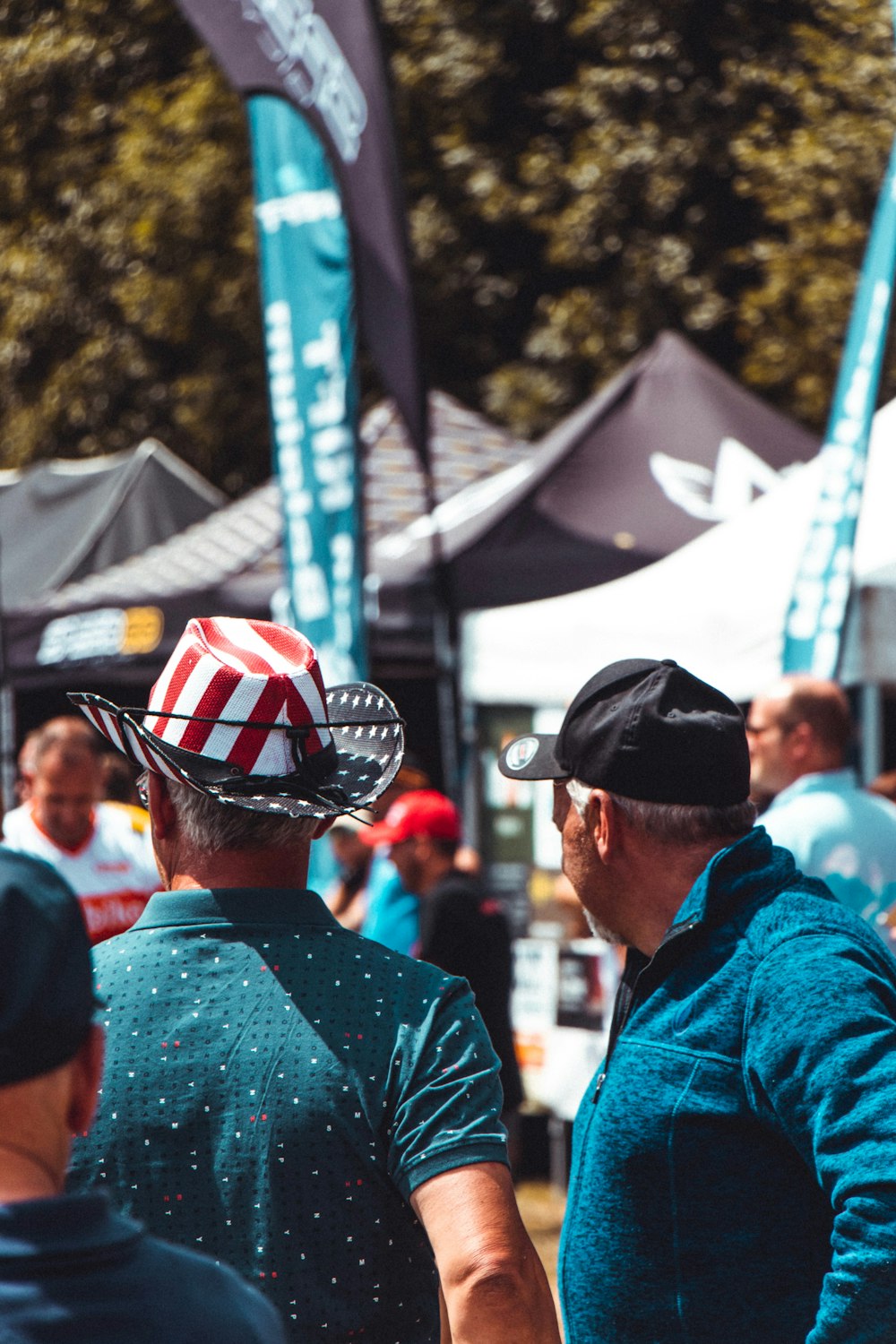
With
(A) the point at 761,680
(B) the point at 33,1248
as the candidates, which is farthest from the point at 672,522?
(B) the point at 33,1248

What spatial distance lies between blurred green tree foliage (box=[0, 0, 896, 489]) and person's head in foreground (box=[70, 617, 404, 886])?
14271 mm

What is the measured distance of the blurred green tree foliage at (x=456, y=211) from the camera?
17.8 metres

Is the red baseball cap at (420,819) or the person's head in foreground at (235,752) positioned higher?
the person's head in foreground at (235,752)

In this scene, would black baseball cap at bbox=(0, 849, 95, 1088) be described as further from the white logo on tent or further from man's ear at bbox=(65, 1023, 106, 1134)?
Result: the white logo on tent

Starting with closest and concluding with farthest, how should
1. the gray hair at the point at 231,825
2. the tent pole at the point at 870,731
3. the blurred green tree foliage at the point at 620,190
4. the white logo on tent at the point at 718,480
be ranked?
the gray hair at the point at 231,825, the tent pole at the point at 870,731, the white logo on tent at the point at 718,480, the blurred green tree foliage at the point at 620,190

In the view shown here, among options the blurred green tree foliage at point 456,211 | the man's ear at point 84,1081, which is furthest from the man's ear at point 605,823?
the blurred green tree foliage at point 456,211

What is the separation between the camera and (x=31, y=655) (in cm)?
991

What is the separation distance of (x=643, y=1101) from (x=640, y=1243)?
16 cm

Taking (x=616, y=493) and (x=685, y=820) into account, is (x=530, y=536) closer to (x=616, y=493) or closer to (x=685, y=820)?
(x=616, y=493)

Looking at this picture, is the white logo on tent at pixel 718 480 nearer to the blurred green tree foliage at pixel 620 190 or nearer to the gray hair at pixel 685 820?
the blurred green tree foliage at pixel 620 190

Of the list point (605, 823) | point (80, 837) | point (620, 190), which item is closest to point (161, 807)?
point (605, 823)

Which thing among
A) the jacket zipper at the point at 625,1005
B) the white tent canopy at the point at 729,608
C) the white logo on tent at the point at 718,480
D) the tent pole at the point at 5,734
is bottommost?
the tent pole at the point at 5,734

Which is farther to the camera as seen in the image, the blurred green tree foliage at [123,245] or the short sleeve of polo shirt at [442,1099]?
the blurred green tree foliage at [123,245]

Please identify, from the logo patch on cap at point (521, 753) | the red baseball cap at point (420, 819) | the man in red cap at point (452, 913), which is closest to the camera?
the logo patch on cap at point (521, 753)
